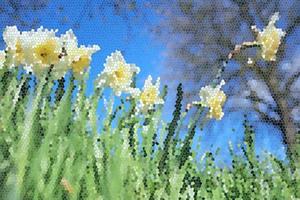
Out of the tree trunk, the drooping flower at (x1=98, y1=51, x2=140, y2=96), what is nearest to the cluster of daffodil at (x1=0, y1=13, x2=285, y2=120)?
the drooping flower at (x1=98, y1=51, x2=140, y2=96)

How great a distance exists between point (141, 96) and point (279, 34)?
0.39 metres

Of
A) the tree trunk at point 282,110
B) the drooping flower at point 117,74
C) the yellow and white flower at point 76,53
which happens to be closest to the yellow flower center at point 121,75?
the drooping flower at point 117,74

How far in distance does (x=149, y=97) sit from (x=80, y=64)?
0.32 meters

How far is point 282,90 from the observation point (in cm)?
1294

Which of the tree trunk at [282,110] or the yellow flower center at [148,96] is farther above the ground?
the tree trunk at [282,110]

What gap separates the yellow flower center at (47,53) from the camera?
1.40 meters

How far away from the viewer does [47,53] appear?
55.3 inches

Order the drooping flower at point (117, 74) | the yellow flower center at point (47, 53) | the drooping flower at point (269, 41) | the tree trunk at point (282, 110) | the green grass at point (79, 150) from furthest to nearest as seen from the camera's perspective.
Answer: the tree trunk at point (282, 110) < the drooping flower at point (269, 41) < the drooping flower at point (117, 74) < the yellow flower center at point (47, 53) < the green grass at point (79, 150)

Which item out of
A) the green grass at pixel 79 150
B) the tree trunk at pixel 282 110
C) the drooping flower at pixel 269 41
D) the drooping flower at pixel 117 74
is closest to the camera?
the green grass at pixel 79 150

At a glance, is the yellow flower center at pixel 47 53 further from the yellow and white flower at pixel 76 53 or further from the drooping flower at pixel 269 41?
the drooping flower at pixel 269 41

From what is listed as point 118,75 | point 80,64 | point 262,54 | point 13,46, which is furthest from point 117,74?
point 262,54

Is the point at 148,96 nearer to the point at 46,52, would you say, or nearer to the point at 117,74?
the point at 117,74

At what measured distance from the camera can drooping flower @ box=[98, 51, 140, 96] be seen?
156 centimetres

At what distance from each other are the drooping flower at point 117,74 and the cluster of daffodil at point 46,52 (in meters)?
0.08
